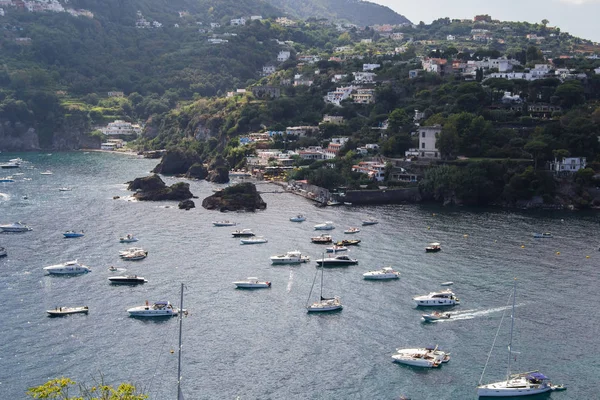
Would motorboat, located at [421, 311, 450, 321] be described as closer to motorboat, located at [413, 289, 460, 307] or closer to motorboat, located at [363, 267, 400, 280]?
motorboat, located at [413, 289, 460, 307]

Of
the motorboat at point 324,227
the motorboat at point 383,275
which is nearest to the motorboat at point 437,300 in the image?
the motorboat at point 383,275

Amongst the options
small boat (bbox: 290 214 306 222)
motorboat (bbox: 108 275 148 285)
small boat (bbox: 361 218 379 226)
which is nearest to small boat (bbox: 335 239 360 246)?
small boat (bbox: 361 218 379 226)

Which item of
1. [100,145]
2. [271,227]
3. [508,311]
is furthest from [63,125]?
[508,311]

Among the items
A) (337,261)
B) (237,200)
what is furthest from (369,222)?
(237,200)

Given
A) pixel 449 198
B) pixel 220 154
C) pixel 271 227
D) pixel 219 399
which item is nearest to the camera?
pixel 219 399

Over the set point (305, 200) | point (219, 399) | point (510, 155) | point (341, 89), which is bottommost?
point (219, 399)

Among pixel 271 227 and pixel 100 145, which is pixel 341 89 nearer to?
pixel 100 145
